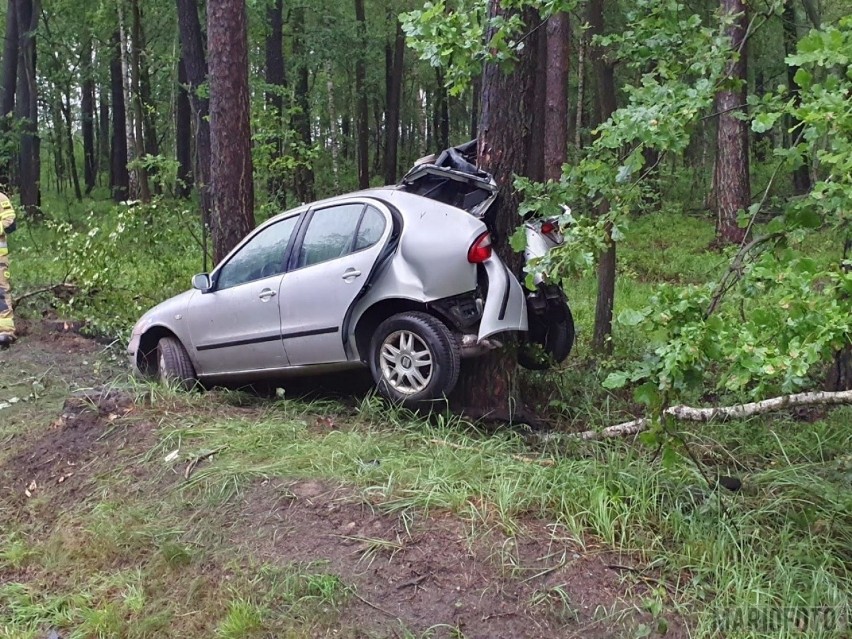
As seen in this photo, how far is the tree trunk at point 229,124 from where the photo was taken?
928 cm

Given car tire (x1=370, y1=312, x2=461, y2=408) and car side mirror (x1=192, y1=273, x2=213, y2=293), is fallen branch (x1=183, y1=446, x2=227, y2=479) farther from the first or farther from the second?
car side mirror (x1=192, y1=273, x2=213, y2=293)

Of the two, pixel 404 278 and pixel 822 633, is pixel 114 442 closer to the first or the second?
pixel 404 278

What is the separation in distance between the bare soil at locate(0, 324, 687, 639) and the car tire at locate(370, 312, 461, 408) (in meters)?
1.22

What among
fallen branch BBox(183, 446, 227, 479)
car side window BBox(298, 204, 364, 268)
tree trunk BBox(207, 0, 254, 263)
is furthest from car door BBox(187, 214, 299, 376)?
tree trunk BBox(207, 0, 254, 263)

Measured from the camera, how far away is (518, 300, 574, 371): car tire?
6566 mm

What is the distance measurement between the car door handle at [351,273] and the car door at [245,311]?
30.3 inches

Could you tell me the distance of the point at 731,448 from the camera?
556 centimetres

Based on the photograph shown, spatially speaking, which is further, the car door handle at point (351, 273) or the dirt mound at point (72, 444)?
the car door handle at point (351, 273)

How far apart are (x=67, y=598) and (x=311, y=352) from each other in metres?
2.60

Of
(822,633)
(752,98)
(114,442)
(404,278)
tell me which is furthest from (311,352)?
(822,633)

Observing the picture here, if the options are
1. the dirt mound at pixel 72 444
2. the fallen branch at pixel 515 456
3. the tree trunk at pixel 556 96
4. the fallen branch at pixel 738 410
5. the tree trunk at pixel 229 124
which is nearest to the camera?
the fallen branch at pixel 738 410

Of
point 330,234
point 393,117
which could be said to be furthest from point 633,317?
point 393,117

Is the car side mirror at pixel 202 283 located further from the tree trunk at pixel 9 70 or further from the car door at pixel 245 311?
the tree trunk at pixel 9 70

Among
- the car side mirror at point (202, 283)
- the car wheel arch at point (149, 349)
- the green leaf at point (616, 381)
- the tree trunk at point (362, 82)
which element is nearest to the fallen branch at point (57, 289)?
the car wheel arch at point (149, 349)
